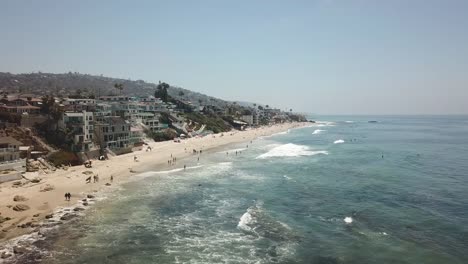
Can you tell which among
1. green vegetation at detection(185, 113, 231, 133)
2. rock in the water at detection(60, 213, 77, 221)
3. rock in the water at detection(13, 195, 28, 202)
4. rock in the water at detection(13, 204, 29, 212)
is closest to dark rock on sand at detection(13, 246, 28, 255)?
rock in the water at detection(60, 213, 77, 221)

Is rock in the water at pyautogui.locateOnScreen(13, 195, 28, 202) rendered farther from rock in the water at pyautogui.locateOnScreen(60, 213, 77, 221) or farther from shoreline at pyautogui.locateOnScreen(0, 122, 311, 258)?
rock in the water at pyautogui.locateOnScreen(60, 213, 77, 221)

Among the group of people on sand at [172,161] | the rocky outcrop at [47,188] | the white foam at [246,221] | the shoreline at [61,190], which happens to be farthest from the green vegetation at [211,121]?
the white foam at [246,221]

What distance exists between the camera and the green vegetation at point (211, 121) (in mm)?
140425

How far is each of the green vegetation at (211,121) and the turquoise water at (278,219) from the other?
257ft

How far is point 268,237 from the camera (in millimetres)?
30922

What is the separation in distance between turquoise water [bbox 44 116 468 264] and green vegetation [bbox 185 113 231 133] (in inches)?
3078

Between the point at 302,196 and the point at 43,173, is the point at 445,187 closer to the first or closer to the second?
the point at 302,196

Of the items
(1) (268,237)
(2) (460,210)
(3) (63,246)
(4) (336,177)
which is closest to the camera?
(3) (63,246)

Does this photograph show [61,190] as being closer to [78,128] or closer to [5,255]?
[5,255]

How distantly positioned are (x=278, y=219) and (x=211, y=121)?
116380 millimetres

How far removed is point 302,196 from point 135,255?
23.6 m

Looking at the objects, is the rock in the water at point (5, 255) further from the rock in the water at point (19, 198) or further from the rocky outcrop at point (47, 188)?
the rocky outcrop at point (47, 188)

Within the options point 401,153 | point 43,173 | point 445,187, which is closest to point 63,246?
point 43,173

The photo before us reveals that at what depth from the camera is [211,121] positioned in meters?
151
